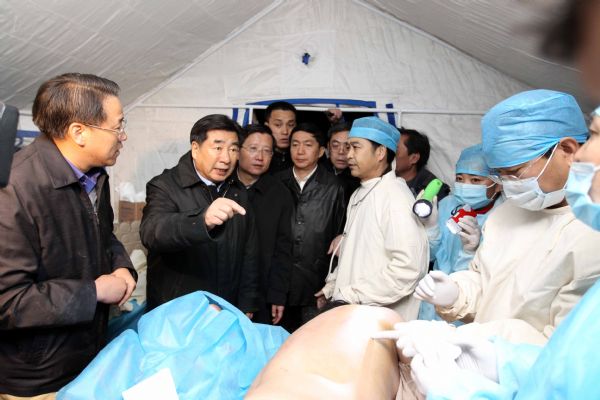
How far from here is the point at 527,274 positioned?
A: 3.64ft

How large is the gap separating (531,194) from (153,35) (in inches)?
93.9

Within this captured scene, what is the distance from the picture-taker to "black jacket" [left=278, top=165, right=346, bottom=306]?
8.02ft

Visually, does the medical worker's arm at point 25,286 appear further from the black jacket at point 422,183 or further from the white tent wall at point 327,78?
the white tent wall at point 327,78

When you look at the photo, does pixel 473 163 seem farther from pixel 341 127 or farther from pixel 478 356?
pixel 478 356

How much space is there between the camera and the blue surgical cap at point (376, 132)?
2090mm

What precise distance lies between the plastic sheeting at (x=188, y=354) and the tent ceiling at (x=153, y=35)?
4.73 feet

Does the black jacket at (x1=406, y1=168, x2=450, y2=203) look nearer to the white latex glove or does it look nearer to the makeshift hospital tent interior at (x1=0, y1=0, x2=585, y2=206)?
the makeshift hospital tent interior at (x1=0, y1=0, x2=585, y2=206)

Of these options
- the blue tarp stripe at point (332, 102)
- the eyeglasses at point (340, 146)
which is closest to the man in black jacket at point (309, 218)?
the eyeglasses at point (340, 146)

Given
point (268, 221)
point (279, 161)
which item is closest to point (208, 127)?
point (268, 221)

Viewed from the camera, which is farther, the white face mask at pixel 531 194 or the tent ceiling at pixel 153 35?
the tent ceiling at pixel 153 35

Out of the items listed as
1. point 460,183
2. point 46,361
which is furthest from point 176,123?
point 46,361

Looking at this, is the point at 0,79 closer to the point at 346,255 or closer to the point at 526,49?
the point at 346,255

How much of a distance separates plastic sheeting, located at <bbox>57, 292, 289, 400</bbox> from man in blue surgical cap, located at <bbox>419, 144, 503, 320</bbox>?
102 cm

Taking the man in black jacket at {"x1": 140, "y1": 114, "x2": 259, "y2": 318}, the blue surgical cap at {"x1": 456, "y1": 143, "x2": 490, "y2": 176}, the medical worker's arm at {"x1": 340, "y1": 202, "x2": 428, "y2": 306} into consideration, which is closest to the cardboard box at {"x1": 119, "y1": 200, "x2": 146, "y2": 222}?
the man in black jacket at {"x1": 140, "y1": 114, "x2": 259, "y2": 318}
